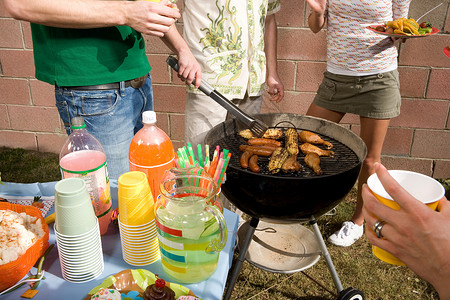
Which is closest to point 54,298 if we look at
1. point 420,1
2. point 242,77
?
point 242,77

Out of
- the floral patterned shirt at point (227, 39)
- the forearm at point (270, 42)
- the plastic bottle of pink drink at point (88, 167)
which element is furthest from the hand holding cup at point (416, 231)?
the forearm at point (270, 42)

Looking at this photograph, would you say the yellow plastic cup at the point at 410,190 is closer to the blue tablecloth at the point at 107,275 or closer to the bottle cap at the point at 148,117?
the blue tablecloth at the point at 107,275

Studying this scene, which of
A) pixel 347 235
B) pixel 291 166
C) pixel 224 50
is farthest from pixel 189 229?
pixel 347 235

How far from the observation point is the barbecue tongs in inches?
73.1

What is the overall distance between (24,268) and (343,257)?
2.30m

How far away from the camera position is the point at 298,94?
3.38m

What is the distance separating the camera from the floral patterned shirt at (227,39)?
2.12 meters

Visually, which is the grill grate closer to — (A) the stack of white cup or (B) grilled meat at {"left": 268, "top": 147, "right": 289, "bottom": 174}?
(B) grilled meat at {"left": 268, "top": 147, "right": 289, "bottom": 174}

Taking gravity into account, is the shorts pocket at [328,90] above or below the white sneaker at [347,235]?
above

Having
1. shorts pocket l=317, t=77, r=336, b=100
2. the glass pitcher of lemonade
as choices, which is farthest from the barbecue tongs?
shorts pocket l=317, t=77, r=336, b=100

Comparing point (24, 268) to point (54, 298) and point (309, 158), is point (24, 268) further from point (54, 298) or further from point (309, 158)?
point (309, 158)

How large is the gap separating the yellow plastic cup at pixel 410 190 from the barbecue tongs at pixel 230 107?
3.11 ft

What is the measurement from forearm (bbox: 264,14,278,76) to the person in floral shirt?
0.07 m

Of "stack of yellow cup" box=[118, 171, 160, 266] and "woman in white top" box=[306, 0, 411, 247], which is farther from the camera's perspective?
"woman in white top" box=[306, 0, 411, 247]
